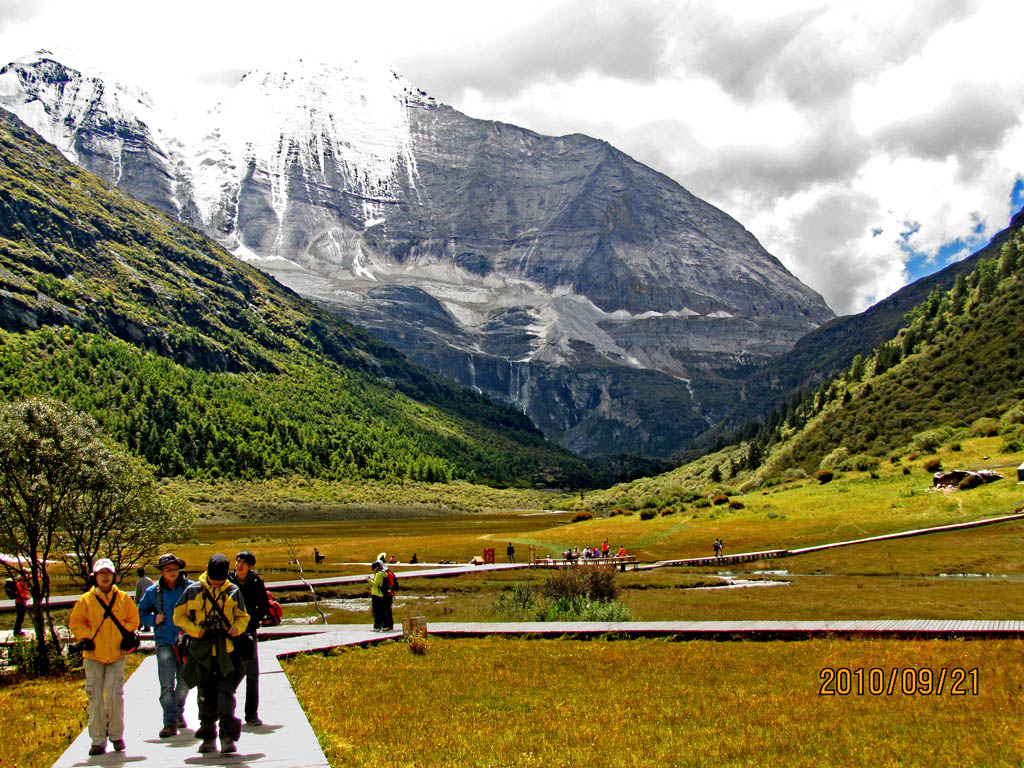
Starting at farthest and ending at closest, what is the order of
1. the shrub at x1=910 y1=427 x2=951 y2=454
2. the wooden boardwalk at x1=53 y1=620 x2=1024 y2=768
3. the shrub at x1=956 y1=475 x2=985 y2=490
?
1. the shrub at x1=910 y1=427 x2=951 y2=454
2. the shrub at x1=956 y1=475 x2=985 y2=490
3. the wooden boardwalk at x1=53 y1=620 x2=1024 y2=768

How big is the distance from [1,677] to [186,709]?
9.38m

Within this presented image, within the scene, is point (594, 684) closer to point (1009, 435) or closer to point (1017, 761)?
point (1017, 761)

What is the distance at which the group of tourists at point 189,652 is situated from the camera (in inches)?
569

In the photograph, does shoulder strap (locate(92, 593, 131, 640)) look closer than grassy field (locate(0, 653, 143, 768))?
No

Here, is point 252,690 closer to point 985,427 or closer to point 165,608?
point 165,608

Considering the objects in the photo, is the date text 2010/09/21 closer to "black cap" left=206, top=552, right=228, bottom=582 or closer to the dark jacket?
the dark jacket

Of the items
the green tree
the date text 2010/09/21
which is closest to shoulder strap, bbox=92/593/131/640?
the green tree

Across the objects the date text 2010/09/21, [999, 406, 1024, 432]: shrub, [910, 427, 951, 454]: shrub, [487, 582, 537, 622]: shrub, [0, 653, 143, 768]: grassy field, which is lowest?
[487, 582, 537, 622]: shrub

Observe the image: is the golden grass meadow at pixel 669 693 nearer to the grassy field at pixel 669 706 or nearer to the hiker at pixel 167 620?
the grassy field at pixel 669 706

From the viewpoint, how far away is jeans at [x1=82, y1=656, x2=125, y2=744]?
14.5 metres

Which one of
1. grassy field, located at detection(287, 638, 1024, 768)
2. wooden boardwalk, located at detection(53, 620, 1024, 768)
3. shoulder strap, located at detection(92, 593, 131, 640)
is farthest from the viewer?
shoulder strap, located at detection(92, 593, 131, 640)

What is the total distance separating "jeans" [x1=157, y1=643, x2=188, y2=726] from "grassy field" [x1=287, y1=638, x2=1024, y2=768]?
8.46ft

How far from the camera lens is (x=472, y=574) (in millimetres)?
60500

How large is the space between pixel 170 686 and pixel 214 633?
1.97 meters
